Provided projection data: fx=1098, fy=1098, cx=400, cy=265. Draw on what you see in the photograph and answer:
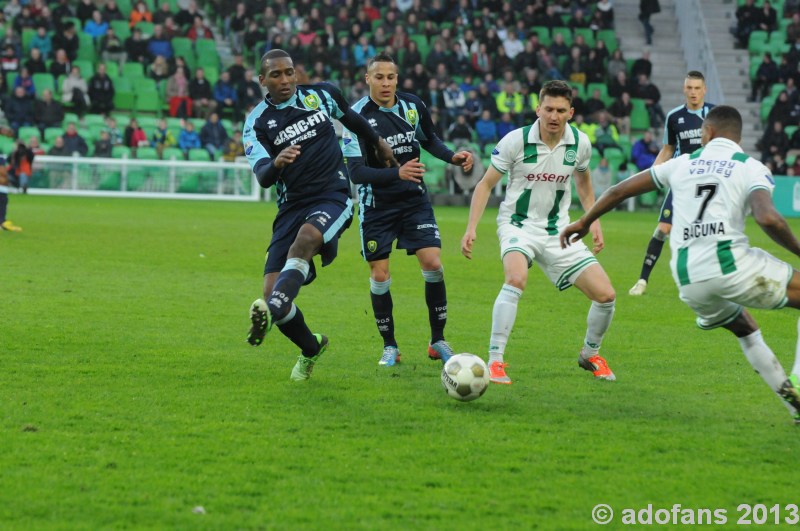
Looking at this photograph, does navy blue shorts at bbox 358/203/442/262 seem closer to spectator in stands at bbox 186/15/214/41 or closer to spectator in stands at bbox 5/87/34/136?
spectator in stands at bbox 5/87/34/136

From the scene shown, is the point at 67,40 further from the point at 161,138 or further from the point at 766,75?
the point at 766,75

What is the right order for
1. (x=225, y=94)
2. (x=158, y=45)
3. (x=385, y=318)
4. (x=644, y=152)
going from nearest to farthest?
(x=385, y=318) < (x=644, y=152) < (x=225, y=94) < (x=158, y=45)

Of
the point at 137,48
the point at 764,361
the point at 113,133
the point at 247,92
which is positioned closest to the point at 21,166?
the point at 113,133

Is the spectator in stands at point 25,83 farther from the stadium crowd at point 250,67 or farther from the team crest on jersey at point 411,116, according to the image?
the team crest on jersey at point 411,116

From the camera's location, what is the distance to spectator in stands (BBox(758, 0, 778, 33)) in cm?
3497

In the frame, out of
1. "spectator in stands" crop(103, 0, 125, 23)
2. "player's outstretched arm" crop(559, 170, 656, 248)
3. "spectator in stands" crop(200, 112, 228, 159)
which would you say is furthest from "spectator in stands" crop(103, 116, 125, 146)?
"player's outstretched arm" crop(559, 170, 656, 248)

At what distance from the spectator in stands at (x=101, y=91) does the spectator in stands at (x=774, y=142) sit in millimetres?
18056

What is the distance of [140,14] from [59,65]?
3458 mm

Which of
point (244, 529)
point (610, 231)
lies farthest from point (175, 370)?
point (610, 231)

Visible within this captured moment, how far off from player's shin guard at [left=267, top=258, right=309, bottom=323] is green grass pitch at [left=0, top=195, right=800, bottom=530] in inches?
21.2

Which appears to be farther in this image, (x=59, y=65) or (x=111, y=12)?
(x=111, y=12)

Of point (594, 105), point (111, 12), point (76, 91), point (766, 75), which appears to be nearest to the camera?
point (76, 91)

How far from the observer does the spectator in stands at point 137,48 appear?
30812 mm

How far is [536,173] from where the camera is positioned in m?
7.89
